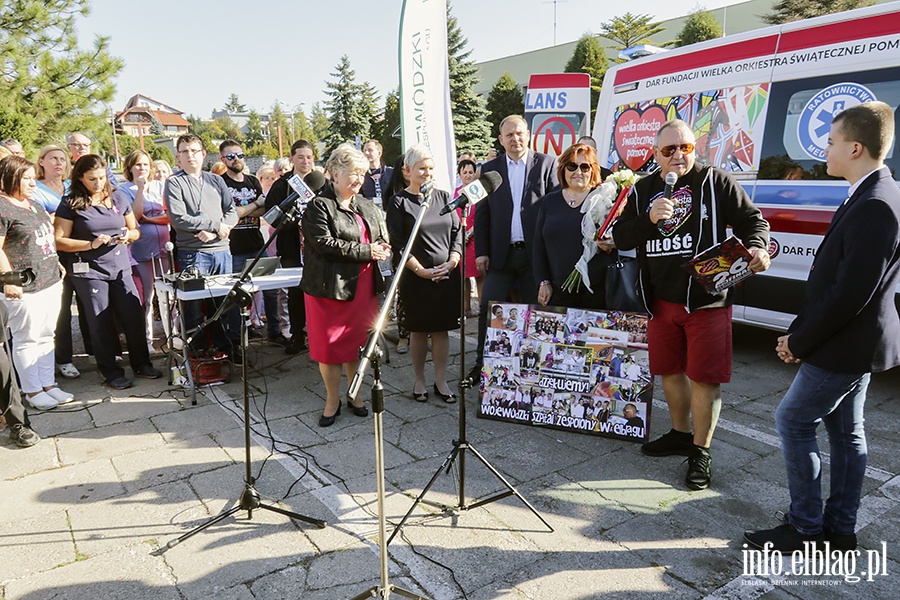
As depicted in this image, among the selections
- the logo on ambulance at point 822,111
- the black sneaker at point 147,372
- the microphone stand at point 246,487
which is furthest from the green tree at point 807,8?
the microphone stand at point 246,487

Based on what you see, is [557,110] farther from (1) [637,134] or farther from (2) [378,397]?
(2) [378,397]

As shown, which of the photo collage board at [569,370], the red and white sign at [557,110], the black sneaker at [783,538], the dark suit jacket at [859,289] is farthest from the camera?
the red and white sign at [557,110]

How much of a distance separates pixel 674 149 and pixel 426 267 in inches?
76.2

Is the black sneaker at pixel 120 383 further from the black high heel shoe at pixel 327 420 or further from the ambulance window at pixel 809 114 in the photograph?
the ambulance window at pixel 809 114

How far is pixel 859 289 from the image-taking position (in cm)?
237

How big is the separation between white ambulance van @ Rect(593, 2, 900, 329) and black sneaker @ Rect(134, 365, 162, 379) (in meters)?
5.11

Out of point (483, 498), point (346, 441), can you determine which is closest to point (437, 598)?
point (483, 498)

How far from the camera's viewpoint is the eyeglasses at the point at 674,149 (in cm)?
316

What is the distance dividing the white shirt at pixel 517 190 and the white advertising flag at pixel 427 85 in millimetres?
718

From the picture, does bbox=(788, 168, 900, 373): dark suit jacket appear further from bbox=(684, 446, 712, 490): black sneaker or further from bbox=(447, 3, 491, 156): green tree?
bbox=(447, 3, 491, 156): green tree

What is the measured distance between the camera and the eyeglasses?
3162mm

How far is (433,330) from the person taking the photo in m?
4.56

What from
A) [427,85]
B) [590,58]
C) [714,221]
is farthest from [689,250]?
[590,58]

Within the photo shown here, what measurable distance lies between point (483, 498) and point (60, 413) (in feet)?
11.1
